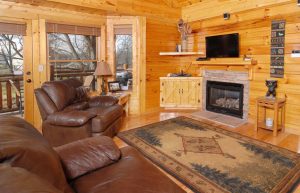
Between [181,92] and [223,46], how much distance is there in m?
1.43

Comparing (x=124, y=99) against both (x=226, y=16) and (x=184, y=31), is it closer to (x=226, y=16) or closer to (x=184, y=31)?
(x=184, y=31)

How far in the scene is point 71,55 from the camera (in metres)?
4.58

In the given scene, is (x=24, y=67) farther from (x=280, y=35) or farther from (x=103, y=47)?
→ (x=280, y=35)

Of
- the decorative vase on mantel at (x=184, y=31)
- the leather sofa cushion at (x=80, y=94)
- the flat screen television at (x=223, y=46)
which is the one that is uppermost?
the decorative vase on mantel at (x=184, y=31)

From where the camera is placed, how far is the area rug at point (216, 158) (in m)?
2.35

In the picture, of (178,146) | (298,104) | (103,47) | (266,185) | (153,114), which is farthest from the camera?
(153,114)

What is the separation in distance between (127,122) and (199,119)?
5.01 feet

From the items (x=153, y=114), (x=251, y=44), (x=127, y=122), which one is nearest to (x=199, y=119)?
(x=153, y=114)

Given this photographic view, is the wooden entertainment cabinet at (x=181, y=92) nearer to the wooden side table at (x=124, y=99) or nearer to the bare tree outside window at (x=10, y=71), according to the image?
the wooden side table at (x=124, y=99)

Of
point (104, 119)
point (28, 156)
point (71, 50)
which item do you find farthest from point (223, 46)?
point (28, 156)

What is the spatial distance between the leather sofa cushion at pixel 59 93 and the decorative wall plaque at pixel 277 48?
3660 mm

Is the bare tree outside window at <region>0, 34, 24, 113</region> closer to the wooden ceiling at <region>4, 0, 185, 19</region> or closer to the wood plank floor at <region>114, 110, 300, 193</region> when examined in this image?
the wooden ceiling at <region>4, 0, 185, 19</region>

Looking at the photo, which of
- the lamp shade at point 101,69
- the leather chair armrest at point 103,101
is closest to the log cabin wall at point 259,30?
the lamp shade at point 101,69

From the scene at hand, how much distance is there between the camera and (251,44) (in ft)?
14.9
